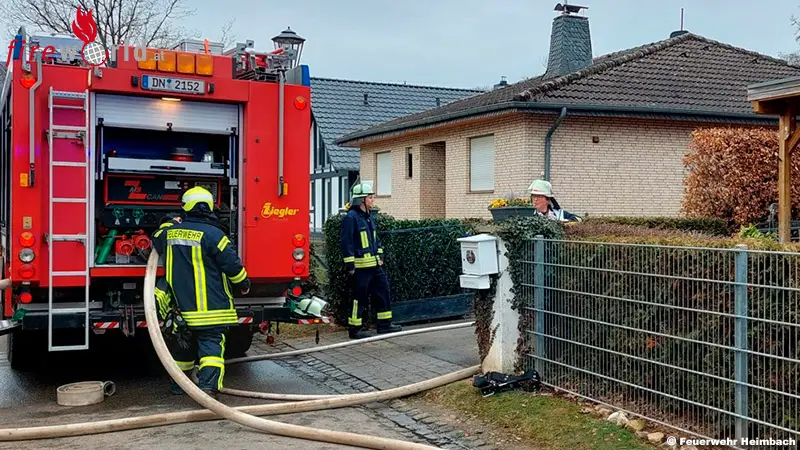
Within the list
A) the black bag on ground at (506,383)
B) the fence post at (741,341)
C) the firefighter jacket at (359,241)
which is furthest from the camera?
the firefighter jacket at (359,241)

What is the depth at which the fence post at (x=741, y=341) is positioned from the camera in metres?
4.63

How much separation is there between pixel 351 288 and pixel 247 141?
9.56ft

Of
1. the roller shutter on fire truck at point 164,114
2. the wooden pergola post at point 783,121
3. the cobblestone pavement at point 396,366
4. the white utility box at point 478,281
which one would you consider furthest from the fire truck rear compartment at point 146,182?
the wooden pergola post at point 783,121

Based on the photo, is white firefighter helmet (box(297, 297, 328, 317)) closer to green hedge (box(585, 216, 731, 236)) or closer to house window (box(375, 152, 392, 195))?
green hedge (box(585, 216, 731, 236))

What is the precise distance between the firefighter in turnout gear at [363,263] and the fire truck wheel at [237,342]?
125 centimetres

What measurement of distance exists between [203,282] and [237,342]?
7.57 feet

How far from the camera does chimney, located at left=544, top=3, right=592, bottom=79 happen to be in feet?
69.5

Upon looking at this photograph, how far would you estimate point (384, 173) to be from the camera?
23594mm

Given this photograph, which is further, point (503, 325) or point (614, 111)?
point (614, 111)

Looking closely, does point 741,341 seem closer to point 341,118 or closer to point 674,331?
point 674,331

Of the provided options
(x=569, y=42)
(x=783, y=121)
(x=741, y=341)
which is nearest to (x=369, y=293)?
(x=741, y=341)

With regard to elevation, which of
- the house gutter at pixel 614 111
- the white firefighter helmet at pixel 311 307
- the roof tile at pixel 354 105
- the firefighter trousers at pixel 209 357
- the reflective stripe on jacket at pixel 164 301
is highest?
the roof tile at pixel 354 105

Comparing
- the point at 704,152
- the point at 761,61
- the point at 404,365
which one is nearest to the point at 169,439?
the point at 404,365

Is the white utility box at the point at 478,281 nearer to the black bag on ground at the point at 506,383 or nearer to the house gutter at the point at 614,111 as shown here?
the black bag on ground at the point at 506,383
